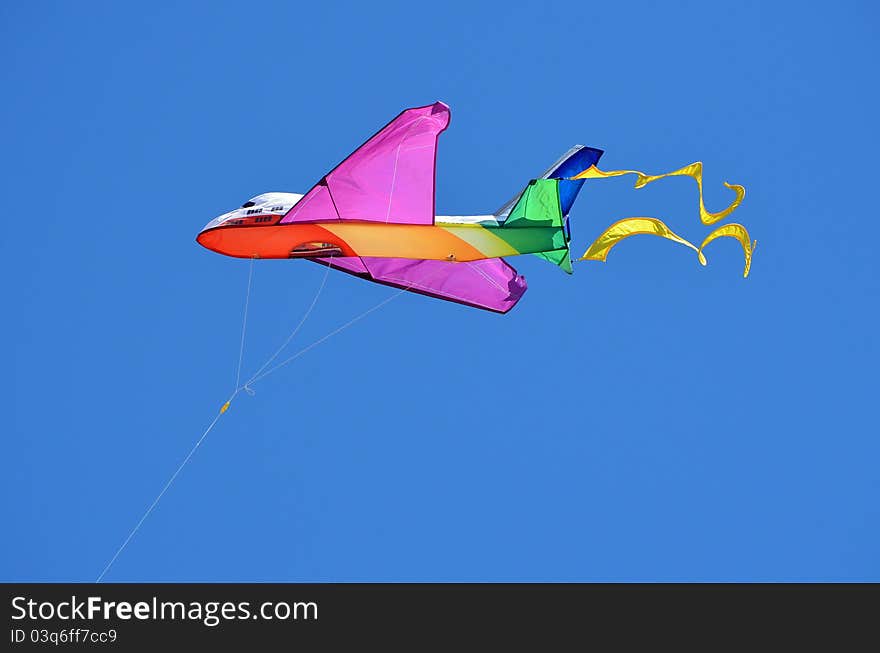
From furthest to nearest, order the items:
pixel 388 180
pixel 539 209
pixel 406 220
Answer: pixel 539 209, pixel 406 220, pixel 388 180

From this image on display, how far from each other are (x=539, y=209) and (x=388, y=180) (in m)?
3.27

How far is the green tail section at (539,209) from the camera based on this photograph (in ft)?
96.3

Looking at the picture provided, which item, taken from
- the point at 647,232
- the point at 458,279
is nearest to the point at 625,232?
the point at 647,232

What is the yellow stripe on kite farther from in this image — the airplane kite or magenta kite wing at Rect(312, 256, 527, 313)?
magenta kite wing at Rect(312, 256, 527, 313)

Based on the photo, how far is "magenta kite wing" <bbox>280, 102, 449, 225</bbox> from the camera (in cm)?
2756

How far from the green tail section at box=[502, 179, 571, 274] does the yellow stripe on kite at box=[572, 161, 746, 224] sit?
2.42 ft

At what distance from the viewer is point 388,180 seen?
28.5 metres

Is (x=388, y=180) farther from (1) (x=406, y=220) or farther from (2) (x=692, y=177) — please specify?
(2) (x=692, y=177)

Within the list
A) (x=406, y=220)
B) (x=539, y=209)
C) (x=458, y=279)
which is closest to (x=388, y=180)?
(x=406, y=220)

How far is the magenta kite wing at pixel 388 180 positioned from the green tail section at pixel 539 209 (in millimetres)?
1828

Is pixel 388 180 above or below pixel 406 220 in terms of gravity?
above

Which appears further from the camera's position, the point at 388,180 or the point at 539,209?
the point at 539,209

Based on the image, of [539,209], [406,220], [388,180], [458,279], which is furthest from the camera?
[458,279]
